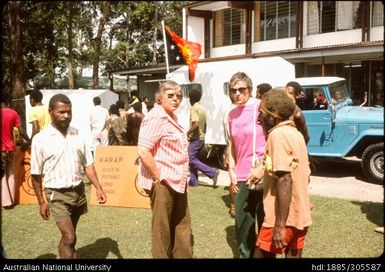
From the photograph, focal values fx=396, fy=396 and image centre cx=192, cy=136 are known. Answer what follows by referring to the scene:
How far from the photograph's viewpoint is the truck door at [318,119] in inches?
308

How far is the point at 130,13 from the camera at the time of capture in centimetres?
498

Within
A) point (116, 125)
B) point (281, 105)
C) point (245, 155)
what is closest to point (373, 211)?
point (245, 155)

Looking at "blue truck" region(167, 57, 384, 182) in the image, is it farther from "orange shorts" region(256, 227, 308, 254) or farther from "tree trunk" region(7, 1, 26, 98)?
"orange shorts" region(256, 227, 308, 254)

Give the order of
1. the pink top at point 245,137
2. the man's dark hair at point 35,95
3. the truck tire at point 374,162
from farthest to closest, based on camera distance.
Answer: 1. the truck tire at point 374,162
2. the man's dark hair at point 35,95
3. the pink top at point 245,137

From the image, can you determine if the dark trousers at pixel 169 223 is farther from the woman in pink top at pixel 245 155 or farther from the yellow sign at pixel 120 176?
the yellow sign at pixel 120 176

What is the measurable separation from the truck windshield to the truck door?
0.56ft

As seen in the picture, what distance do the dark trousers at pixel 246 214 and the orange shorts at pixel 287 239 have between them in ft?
2.23

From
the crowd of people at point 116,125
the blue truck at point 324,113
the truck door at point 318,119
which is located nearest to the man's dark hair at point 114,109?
the crowd of people at point 116,125

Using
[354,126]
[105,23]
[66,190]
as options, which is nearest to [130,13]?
[105,23]

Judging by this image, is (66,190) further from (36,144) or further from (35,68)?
(35,68)

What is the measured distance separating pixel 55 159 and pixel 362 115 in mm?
6159

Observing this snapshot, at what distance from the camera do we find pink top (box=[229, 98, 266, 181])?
333 centimetres

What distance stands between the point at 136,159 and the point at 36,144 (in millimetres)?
2757

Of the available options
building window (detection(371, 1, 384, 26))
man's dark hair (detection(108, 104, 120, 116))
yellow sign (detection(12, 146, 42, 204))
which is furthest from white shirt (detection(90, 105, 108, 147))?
building window (detection(371, 1, 384, 26))
